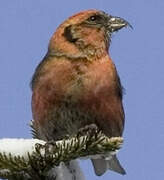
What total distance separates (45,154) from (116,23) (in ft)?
7.30

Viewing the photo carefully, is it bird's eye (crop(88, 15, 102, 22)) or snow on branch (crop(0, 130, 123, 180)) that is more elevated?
bird's eye (crop(88, 15, 102, 22))

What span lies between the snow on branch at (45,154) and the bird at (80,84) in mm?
1201

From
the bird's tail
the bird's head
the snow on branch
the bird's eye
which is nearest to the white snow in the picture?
the snow on branch

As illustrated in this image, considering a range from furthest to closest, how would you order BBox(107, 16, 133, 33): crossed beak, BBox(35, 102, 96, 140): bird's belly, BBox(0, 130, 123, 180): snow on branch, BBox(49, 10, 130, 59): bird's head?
BBox(107, 16, 133, 33): crossed beak < BBox(49, 10, 130, 59): bird's head < BBox(35, 102, 96, 140): bird's belly < BBox(0, 130, 123, 180): snow on branch

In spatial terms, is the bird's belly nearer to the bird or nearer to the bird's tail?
the bird

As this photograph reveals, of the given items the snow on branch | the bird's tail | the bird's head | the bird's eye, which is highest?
the bird's eye

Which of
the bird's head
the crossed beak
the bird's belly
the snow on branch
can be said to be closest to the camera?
the snow on branch

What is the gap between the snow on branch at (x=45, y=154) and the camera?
6.79ft

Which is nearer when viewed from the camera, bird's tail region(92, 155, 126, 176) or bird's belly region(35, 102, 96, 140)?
bird's belly region(35, 102, 96, 140)

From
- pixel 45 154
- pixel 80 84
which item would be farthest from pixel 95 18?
pixel 45 154

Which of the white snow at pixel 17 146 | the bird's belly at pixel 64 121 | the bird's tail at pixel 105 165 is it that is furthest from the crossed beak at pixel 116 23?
the white snow at pixel 17 146

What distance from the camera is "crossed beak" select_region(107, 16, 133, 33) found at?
408 centimetres

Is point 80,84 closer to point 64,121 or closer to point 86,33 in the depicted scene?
point 64,121

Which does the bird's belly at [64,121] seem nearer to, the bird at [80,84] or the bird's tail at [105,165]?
the bird at [80,84]
